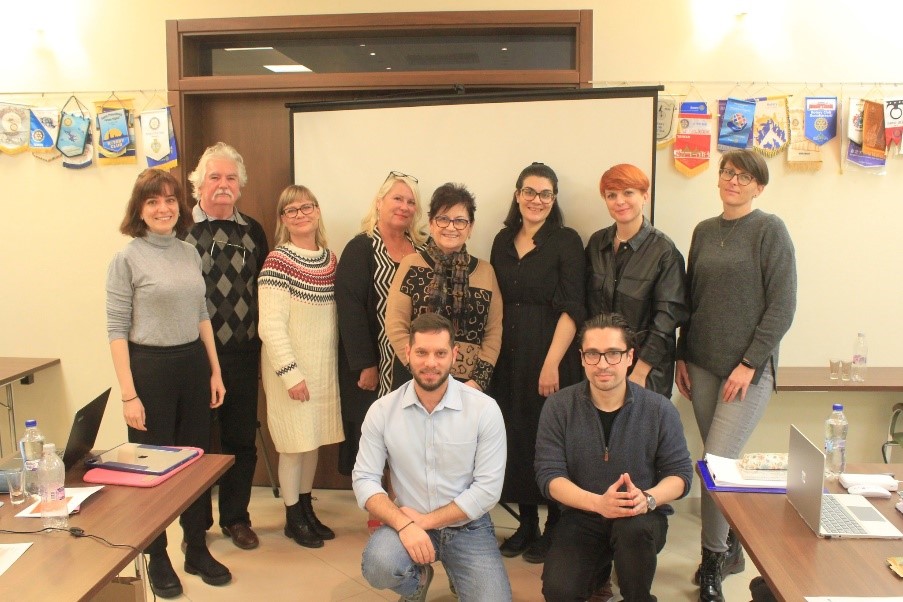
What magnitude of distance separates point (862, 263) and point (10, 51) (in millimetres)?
4097

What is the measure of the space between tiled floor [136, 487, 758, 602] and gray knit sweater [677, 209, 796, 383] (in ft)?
2.68

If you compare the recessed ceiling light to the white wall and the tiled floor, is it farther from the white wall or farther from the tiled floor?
the tiled floor

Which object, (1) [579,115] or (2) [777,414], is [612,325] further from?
(2) [777,414]

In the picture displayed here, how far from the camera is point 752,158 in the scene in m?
2.41

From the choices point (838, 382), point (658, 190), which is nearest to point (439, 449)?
point (658, 190)

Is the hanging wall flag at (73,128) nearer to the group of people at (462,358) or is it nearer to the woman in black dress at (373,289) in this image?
the group of people at (462,358)

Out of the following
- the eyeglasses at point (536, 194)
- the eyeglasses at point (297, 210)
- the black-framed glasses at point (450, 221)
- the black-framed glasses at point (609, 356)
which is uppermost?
the eyeglasses at point (536, 194)

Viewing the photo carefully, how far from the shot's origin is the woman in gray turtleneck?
2355 mm

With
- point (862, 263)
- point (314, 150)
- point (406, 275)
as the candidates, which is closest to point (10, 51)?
point (314, 150)

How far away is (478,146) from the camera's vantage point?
308 cm

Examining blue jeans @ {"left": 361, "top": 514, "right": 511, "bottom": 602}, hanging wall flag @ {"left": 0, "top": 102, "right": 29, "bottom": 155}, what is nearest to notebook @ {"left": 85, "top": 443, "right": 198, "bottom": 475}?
blue jeans @ {"left": 361, "top": 514, "right": 511, "bottom": 602}

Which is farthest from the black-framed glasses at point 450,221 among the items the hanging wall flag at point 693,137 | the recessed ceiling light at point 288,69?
the recessed ceiling light at point 288,69

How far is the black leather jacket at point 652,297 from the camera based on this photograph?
253 cm

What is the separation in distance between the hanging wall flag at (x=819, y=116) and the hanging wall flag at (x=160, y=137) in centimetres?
285
